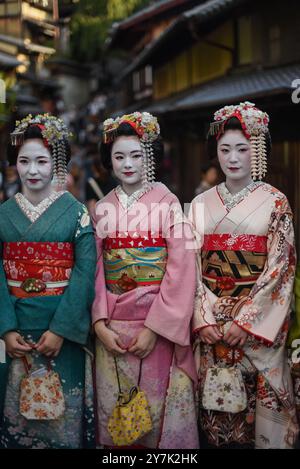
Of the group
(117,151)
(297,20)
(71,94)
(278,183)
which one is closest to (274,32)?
(297,20)

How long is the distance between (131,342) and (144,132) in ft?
4.26

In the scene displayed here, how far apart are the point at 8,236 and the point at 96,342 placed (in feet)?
2.82

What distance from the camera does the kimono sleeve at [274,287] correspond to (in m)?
3.30

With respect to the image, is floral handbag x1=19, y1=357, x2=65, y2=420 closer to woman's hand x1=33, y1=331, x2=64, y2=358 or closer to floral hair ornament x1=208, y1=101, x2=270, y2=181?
woman's hand x1=33, y1=331, x2=64, y2=358

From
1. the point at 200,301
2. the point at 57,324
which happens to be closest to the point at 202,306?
the point at 200,301

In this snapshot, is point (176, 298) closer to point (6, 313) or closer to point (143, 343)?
point (143, 343)

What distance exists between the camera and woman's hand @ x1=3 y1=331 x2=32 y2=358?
3.36 meters

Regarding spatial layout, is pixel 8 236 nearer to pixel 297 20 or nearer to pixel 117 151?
pixel 117 151

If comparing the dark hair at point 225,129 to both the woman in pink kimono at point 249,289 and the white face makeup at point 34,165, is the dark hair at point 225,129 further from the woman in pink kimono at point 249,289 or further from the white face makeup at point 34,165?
the white face makeup at point 34,165

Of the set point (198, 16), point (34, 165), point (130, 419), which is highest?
point (198, 16)

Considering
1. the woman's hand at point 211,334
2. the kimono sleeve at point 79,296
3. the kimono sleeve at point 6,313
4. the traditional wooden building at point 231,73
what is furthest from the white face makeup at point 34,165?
the traditional wooden building at point 231,73

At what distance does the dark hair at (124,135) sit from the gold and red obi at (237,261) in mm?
648

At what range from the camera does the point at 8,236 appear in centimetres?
342

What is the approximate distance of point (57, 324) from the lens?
332 cm
